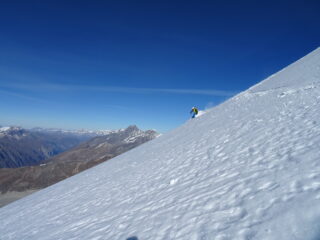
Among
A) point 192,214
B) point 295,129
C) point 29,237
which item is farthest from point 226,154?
point 29,237

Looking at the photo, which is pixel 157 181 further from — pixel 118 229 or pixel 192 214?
pixel 192 214

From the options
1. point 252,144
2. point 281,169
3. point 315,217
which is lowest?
point 315,217

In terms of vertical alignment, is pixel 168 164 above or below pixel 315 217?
above

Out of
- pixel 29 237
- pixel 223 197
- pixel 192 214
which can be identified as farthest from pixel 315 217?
pixel 29 237

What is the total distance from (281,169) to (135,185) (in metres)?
5.74

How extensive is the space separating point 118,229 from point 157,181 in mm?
2931

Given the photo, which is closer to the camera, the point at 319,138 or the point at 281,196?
the point at 281,196

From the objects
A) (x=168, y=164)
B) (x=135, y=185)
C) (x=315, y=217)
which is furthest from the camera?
(x=168, y=164)

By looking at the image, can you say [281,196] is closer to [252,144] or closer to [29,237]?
[252,144]

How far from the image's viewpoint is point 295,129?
707cm

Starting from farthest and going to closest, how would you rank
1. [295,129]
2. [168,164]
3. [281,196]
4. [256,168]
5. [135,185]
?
[168,164]
[135,185]
[295,129]
[256,168]
[281,196]

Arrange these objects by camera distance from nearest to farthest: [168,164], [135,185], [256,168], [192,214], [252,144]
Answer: [192,214] < [256,168] < [252,144] < [135,185] < [168,164]

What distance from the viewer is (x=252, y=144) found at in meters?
7.53

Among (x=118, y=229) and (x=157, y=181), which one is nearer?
(x=118, y=229)
